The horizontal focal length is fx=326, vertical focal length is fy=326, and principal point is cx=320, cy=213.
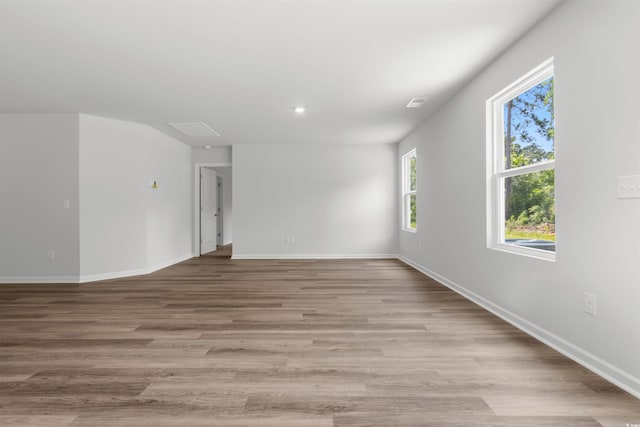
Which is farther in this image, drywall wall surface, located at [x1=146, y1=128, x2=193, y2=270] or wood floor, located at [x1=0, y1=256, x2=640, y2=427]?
drywall wall surface, located at [x1=146, y1=128, x2=193, y2=270]

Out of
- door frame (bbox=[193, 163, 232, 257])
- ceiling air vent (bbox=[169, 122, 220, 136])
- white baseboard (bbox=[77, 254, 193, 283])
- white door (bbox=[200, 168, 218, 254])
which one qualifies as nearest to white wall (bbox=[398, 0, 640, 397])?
ceiling air vent (bbox=[169, 122, 220, 136])

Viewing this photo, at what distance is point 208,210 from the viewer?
792cm

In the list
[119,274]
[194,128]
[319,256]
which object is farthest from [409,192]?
[119,274]

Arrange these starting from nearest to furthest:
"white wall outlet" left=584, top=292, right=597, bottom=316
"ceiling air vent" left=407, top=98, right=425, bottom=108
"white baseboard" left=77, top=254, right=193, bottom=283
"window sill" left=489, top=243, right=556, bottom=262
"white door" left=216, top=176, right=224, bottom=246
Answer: "white wall outlet" left=584, top=292, right=597, bottom=316
"window sill" left=489, top=243, right=556, bottom=262
"ceiling air vent" left=407, top=98, right=425, bottom=108
"white baseboard" left=77, top=254, right=193, bottom=283
"white door" left=216, top=176, right=224, bottom=246

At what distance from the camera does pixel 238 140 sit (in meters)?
6.57

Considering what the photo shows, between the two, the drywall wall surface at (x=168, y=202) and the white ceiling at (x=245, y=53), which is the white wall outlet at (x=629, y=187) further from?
the drywall wall surface at (x=168, y=202)

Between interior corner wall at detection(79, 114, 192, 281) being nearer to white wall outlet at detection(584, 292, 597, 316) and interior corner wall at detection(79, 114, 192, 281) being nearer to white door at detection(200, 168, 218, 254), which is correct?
white door at detection(200, 168, 218, 254)

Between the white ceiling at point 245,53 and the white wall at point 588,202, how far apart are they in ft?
1.04

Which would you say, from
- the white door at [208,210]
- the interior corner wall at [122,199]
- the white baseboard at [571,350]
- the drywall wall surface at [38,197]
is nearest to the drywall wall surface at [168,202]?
the interior corner wall at [122,199]

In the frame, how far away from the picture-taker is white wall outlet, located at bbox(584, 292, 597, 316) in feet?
6.50

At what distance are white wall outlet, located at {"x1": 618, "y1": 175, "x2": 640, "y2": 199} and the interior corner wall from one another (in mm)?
5840

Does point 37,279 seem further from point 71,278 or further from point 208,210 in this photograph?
point 208,210

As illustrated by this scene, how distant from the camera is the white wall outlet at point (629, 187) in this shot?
1.69m

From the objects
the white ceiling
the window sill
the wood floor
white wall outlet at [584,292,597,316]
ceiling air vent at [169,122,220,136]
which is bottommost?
A: the wood floor
